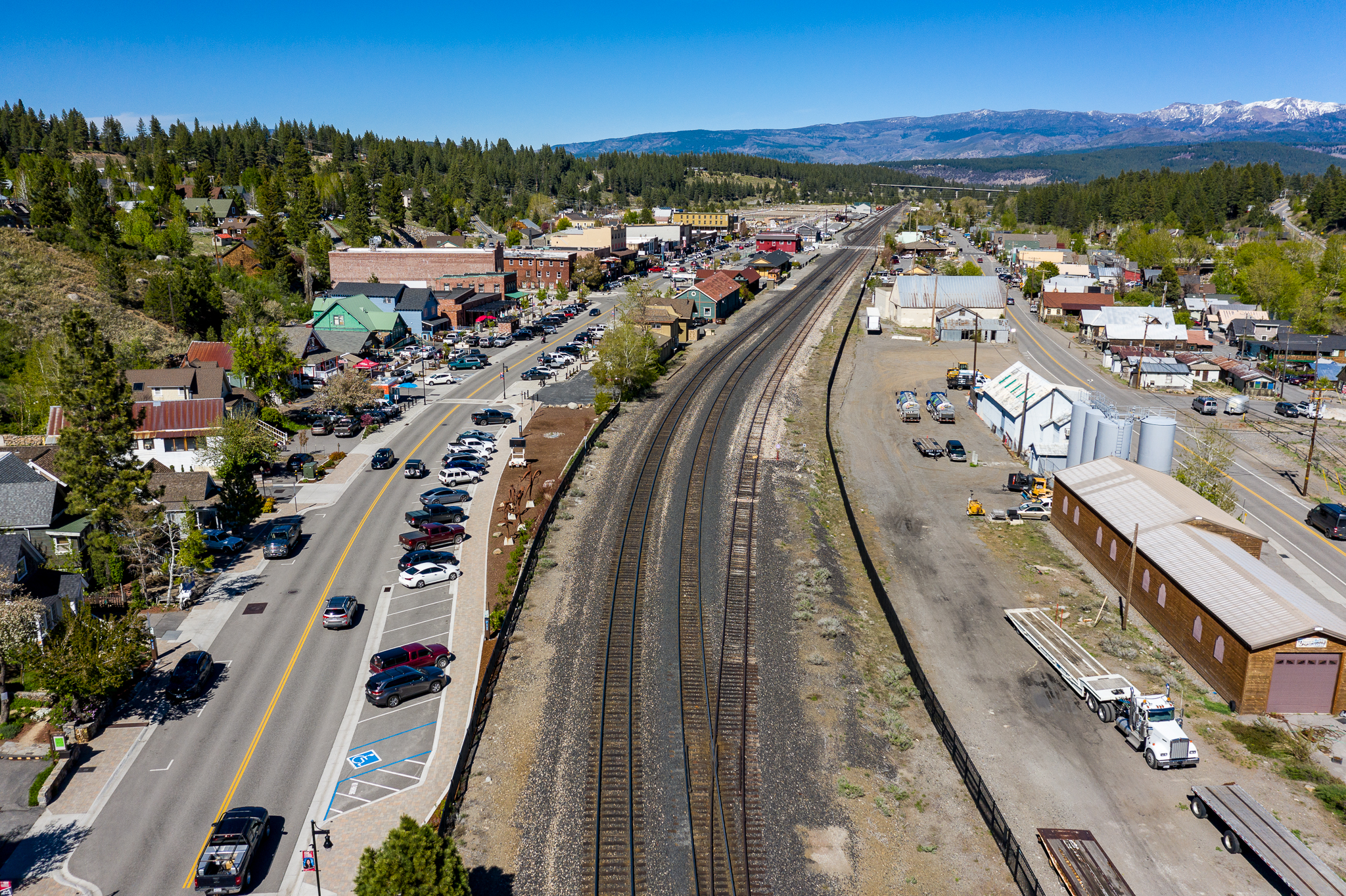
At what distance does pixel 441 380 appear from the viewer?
245ft


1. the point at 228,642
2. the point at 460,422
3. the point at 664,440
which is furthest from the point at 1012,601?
the point at 460,422

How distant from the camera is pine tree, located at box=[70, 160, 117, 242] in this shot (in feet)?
304

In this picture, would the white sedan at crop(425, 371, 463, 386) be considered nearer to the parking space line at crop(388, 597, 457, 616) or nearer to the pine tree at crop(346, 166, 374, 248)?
the parking space line at crop(388, 597, 457, 616)

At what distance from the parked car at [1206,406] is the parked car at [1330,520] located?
24886 millimetres

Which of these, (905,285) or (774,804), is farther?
(905,285)

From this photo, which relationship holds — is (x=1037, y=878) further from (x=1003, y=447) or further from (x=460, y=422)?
(x=460, y=422)

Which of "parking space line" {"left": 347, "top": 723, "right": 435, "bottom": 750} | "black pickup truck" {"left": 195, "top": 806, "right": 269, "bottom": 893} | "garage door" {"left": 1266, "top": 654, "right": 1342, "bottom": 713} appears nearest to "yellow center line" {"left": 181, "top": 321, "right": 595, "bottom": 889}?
"black pickup truck" {"left": 195, "top": 806, "right": 269, "bottom": 893}

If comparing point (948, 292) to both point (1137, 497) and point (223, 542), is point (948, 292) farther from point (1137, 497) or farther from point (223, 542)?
point (223, 542)

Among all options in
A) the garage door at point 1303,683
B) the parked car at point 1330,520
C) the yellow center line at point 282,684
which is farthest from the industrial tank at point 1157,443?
the yellow center line at point 282,684

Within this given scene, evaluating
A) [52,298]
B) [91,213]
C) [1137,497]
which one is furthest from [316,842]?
[91,213]

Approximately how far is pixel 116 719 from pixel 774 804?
2214 centimetres

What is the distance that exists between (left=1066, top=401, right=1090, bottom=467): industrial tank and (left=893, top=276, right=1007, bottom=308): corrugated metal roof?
53.6 metres

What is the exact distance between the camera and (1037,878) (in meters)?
20.6

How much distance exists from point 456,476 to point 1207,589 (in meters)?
38.3
